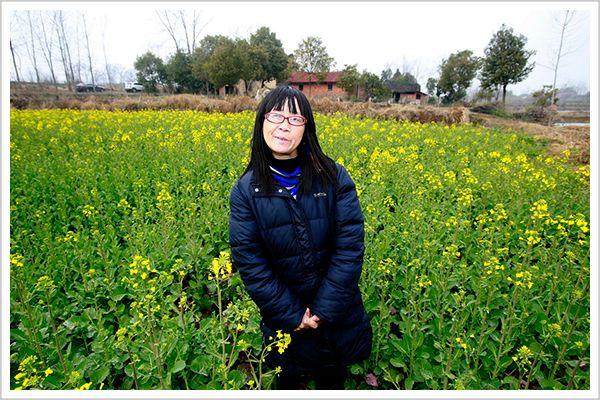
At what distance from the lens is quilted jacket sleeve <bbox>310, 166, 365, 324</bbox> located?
1.87 metres

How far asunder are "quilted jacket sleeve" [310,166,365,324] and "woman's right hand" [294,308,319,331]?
0.10ft

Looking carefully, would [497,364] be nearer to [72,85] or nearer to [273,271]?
[273,271]

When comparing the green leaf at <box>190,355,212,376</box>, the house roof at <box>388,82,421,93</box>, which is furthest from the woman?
the house roof at <box>388,82,421,93</box>

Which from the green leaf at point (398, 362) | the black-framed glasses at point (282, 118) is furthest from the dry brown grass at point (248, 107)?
the black-framed glasses at point (282, 118)

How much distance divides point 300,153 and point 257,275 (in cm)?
73

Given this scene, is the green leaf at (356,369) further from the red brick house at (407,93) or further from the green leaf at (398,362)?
the red brick house at (407,93)

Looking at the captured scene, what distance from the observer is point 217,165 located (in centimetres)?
601

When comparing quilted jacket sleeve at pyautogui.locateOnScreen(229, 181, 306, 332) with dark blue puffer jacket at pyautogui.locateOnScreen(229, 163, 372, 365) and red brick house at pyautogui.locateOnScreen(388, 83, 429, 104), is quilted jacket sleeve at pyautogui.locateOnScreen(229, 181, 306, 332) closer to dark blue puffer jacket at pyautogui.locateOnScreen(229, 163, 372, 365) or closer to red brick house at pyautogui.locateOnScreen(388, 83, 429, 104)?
dark blue puffer jacket at pyautogui.locateOnScreen(229, 163, 372, 365)

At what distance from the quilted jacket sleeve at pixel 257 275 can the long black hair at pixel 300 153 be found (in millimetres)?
183

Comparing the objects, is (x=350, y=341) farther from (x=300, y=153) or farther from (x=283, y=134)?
(x=283, y=134)

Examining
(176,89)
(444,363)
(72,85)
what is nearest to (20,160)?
(444,363)

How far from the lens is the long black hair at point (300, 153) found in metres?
1.83

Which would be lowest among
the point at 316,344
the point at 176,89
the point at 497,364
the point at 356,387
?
the point at 356,387

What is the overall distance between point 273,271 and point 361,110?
17268mm
